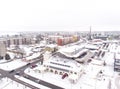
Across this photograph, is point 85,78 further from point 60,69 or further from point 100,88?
point 60,69

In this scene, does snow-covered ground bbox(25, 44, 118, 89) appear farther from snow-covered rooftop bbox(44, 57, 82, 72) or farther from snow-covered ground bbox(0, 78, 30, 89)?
snow-covered ground bbox(0, 78, 30, 89)

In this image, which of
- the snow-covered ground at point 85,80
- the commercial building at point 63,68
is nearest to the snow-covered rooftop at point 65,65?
the commercial building at point 63,68

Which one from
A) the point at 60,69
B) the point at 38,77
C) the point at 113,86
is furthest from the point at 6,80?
the point at 113,86

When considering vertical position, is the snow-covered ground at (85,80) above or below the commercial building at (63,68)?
below

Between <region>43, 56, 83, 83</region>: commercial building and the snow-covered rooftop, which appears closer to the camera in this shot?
<region>43, 56, 83, 83</region>: commercial building

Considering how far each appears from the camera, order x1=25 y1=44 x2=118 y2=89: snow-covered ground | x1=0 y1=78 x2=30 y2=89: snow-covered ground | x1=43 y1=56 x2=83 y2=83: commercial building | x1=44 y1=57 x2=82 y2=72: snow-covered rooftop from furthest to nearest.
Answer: x1=44 y1=57 x2=82 y2=72: snow-covered rooftop → x1=43 y1=56 x2=83 y2=83: commercial building → x1=25 y1=44 x2=118 y2=89: snow-covered ground → x1=0 y1=78 x2=30 y2=89: snow-covered ground

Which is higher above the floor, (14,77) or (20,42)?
(20,42)

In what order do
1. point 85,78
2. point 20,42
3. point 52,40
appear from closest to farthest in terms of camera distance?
point 85,78 → point 20,42 → point 52,40

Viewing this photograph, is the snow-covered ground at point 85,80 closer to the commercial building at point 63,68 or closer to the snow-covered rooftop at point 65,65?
the commercial building at point 63,68

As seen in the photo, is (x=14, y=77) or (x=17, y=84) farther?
(x=14, y=77)

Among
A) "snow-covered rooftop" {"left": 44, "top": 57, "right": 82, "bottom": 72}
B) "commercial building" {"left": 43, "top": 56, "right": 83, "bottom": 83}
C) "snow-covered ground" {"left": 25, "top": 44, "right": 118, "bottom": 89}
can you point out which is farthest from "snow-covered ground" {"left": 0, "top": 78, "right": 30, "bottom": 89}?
"snow-covered rooftop" {"left": 44, "top": 57, "right": 82, "bottom": 72}

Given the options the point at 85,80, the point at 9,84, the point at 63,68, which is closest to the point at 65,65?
the point at 63,68
